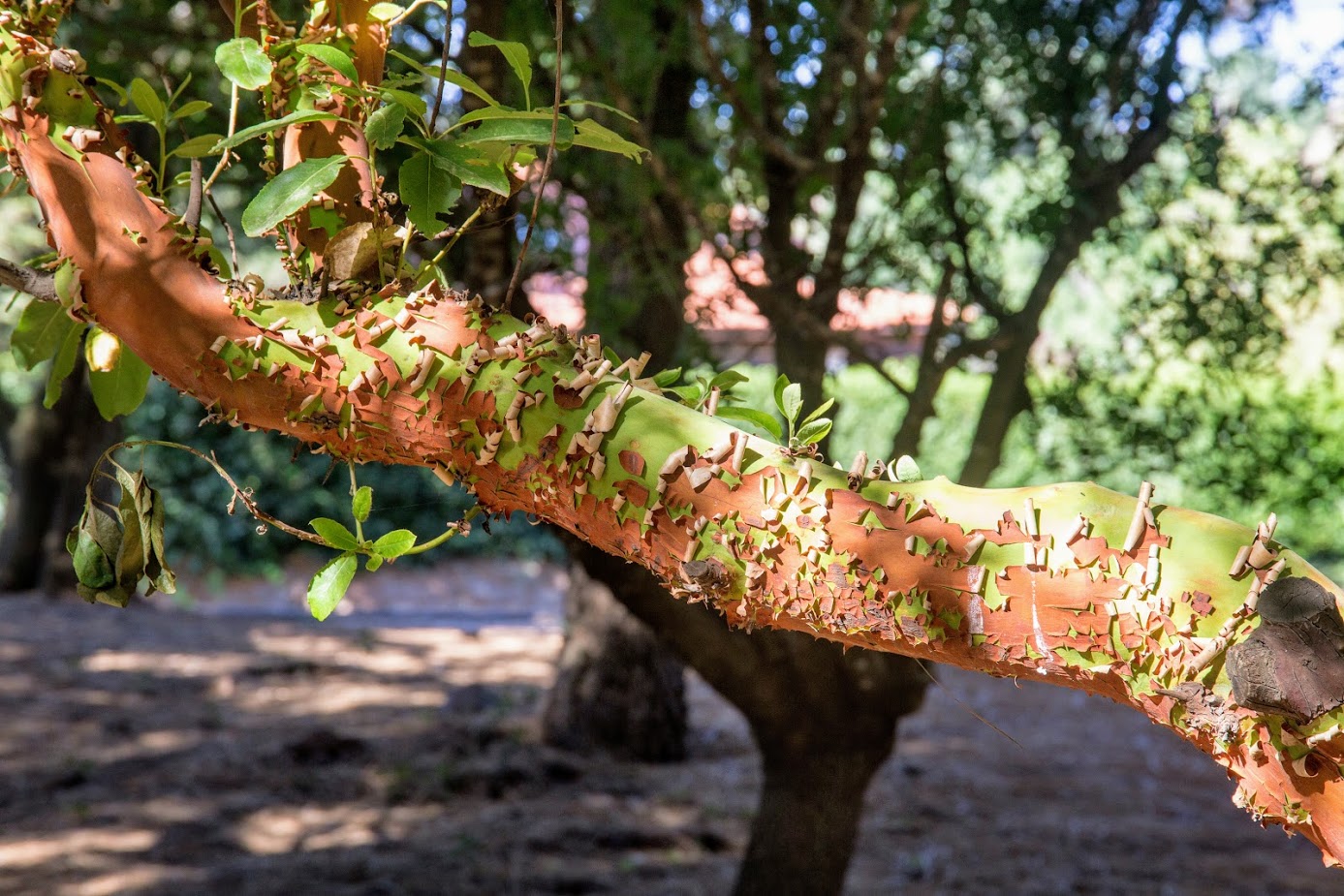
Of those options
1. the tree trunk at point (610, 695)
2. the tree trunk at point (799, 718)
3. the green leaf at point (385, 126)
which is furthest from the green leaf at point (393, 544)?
the tree trunk at point (610, 695)

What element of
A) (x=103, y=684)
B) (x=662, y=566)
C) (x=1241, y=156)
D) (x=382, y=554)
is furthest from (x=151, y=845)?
(x=1241, y=156)

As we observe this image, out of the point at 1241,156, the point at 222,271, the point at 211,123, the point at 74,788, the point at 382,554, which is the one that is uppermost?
the point at 1241,156

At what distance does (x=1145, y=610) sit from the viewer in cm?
76

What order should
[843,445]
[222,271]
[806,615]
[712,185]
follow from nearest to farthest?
1. [806,615]
2. [222,271]
3. [712,185]
4. [843,445]

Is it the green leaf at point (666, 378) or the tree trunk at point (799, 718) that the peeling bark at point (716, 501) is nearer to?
the green leaf at point (666, 378)

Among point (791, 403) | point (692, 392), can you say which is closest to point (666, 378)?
point (692, 392)

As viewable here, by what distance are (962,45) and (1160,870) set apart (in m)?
3.19

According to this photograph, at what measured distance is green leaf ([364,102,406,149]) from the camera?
1.03 metres

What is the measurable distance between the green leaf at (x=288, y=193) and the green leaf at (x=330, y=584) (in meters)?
0.32

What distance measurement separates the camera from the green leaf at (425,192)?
1.03 metres

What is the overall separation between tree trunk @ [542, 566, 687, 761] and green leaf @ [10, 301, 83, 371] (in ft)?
13.5

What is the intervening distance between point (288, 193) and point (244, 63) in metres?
0.16

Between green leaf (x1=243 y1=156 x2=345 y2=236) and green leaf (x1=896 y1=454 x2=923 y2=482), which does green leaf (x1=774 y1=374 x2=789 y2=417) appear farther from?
green leaf (x1=243 y1=156 x2=345 y2=236)

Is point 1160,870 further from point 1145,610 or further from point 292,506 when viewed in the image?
point 292,506
